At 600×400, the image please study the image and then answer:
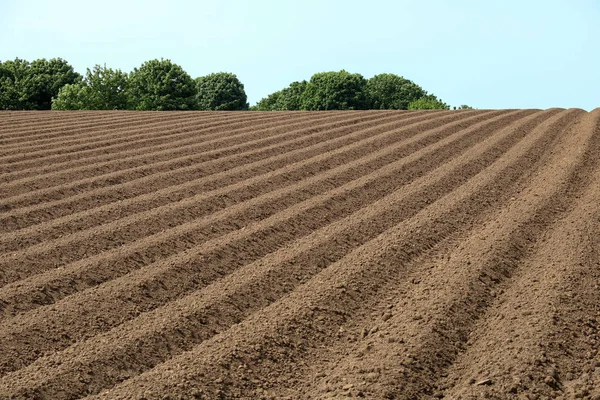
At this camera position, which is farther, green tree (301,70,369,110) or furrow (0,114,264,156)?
green tree (301,70,369,110)

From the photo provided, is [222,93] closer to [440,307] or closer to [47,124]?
[47,124]

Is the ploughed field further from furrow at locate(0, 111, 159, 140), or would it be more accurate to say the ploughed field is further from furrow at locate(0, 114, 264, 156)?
furrow at locate(0, 111, 159, 140)

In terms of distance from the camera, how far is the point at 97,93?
1342 inches

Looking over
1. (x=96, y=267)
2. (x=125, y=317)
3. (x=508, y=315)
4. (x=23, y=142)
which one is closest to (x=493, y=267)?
(x=508, y=315)

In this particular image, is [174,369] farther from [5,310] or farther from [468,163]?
[468,163]

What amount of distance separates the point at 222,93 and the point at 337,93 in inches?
284

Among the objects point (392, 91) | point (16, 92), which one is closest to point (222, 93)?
point (392, 91)

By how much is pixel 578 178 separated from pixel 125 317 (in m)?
5.58

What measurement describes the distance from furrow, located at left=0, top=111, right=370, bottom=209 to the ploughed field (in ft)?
0.14

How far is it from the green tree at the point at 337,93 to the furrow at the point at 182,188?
3126cm

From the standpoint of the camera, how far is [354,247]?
5.84 meters

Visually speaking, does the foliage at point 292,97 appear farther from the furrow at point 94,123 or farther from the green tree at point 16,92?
the furrow at point 94,123

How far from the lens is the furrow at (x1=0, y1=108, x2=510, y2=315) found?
5.15 meters

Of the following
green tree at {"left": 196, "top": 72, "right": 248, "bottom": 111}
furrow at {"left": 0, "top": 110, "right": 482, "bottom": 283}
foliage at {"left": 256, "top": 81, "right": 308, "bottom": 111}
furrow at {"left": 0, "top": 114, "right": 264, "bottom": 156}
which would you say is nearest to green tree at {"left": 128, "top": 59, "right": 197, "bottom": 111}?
green tree at {"left": 196, "top": 72, "right": 248, "bottom": 111}
